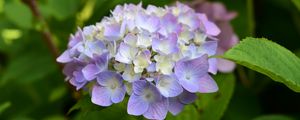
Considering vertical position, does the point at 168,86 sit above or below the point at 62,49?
above

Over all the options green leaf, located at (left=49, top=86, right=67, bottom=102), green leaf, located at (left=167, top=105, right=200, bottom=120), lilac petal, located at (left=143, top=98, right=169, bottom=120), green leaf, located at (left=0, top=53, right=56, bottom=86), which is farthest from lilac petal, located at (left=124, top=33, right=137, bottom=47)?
green leaf, located at (left=49, top=86, right=67, bottom=102)

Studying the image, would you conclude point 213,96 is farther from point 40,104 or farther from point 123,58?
point 40,104

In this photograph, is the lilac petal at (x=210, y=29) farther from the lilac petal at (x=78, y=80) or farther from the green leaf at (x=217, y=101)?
the lilac petal at (x=78, y=80)

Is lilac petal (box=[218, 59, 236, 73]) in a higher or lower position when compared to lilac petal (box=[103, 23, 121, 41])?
lower

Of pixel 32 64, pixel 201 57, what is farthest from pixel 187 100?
pixel 32 64

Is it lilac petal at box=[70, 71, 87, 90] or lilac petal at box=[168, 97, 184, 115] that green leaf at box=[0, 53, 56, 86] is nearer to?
lilac petal at box=[70, 71, 87, 90]

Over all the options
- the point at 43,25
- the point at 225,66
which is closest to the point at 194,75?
the point at 225,66

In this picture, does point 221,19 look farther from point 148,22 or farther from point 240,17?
point 148,22
